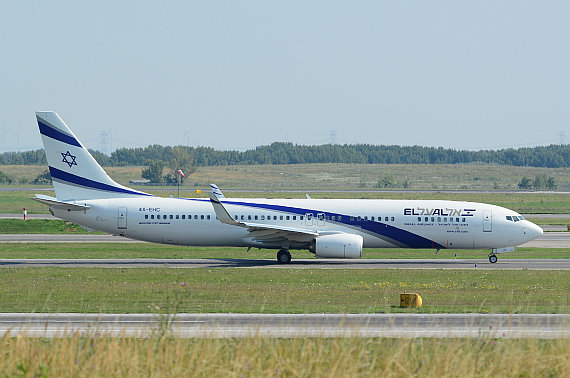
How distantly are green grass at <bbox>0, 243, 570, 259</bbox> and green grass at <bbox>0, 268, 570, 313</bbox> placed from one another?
27.4 ft

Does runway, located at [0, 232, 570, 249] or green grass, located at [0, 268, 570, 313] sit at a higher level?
green grass, located at [0, 268, 570, 313]

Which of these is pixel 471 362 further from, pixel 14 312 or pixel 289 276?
pixel 289 276

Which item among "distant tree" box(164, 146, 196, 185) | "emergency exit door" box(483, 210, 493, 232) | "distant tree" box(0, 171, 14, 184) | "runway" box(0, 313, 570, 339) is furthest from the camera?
"distant tree" box(164, 146, 196, 185)

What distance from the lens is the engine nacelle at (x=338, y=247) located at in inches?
1674

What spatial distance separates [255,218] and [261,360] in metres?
31.0

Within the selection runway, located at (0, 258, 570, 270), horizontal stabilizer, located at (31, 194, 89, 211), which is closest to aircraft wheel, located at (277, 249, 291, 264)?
runway, located at (0, 258, 570, 270)

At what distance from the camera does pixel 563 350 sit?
47.4 feet

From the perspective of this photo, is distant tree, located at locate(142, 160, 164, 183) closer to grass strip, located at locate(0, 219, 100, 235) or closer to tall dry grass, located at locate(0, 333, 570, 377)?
grass strip, located at locate(0, 219, 100, 235)

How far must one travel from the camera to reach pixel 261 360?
13398 mm

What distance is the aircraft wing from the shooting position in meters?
41.8

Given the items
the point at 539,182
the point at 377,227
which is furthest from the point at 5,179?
the point at 377,227

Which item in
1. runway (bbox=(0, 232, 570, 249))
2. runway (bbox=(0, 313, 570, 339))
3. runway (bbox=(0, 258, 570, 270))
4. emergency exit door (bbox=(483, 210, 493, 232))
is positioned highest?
emergency exit door (bbox=(483, 210, 493, 232))

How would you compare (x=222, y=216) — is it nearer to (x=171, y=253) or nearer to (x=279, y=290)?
(x=171, y=253)

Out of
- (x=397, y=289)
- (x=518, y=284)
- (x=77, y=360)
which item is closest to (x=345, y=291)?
(x=397, y=289)
